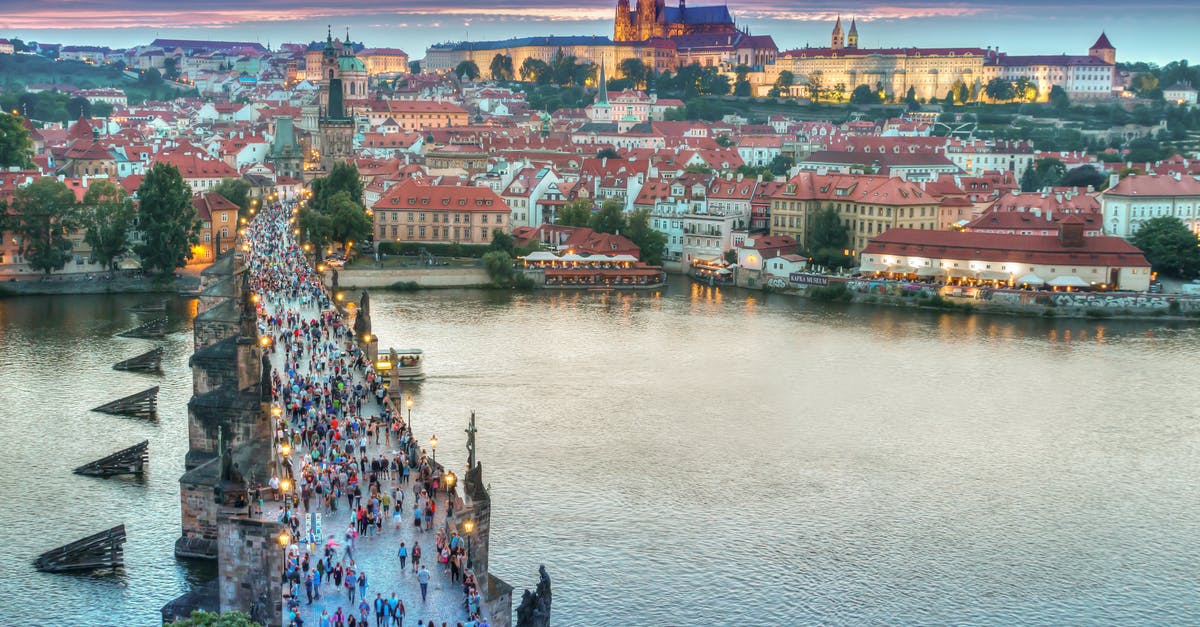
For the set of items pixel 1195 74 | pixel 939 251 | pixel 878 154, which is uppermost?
pixel 1195 74

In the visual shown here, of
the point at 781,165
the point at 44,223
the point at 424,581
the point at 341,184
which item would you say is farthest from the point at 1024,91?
the point at 424,581

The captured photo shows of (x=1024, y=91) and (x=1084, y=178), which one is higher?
(x=1024, y=91)

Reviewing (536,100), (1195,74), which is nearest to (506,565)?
(536,100)

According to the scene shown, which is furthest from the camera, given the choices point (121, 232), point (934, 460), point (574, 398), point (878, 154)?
point (878, 154)

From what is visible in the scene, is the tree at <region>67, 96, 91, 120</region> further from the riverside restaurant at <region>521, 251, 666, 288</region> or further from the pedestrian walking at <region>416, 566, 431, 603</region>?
the pedestrian walking at <region>416, 566, 431, 603</region>

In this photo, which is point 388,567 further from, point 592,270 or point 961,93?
point 961,93

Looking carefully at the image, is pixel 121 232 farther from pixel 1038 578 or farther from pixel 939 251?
pixel 1038 578

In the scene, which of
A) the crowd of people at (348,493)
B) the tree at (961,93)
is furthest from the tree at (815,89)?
the crowd of people at (348,493)
